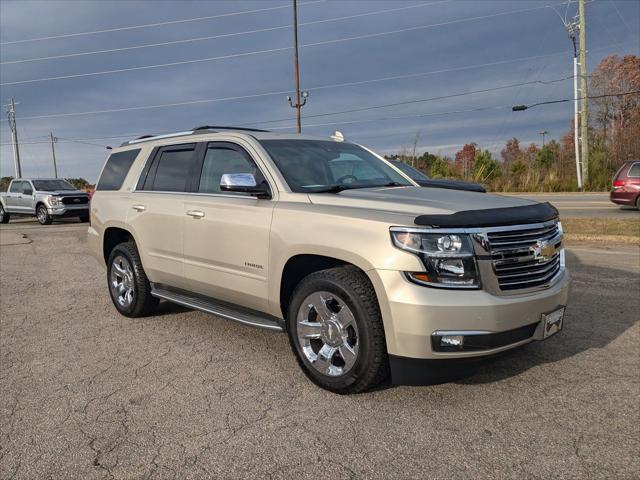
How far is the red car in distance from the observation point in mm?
16984

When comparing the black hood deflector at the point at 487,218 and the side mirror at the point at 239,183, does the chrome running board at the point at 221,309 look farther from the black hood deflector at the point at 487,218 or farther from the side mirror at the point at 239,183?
the black hood deflector at the point at 487,218

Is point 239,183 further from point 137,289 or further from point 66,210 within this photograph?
point 66,210

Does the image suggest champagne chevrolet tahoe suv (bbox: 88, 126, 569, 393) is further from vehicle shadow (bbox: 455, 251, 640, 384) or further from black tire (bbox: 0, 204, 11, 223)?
black tire (bbox: 0, 204, 11, 223)

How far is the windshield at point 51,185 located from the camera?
2047 cm

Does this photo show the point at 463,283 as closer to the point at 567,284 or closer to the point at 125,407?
the point at 567,284

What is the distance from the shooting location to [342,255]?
10.9 ft

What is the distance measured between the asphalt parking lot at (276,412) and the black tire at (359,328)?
12cm

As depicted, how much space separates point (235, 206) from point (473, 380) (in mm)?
2250

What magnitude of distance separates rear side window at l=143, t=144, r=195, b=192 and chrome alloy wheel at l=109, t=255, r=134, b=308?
34.6 inches

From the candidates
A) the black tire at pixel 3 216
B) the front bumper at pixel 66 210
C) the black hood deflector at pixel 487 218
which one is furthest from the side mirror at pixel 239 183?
the black tire at pixel 3 216

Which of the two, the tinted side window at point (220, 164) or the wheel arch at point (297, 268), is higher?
the tinted side window at point (220, 164)

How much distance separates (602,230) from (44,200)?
62.1ft

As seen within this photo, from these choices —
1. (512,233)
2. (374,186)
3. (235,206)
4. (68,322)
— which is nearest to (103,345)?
(68,322)

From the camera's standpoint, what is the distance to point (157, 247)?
500cm
